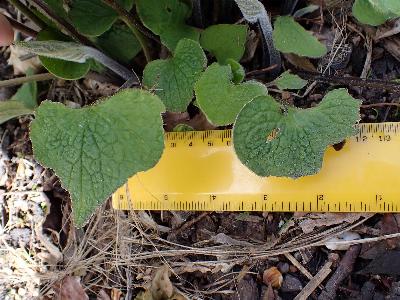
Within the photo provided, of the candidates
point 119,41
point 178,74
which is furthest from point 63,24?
point 178,74

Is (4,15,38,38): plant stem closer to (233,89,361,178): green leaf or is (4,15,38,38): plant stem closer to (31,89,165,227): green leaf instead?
(31,89,165,227): green leaf

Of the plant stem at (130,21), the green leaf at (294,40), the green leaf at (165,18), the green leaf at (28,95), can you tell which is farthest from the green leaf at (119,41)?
the green leaf at (294,40)

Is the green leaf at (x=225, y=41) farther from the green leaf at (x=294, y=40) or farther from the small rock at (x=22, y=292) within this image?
the small rock at (x=22, y=292)

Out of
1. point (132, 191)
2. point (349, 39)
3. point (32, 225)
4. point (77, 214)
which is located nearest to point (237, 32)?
point (349, 39)

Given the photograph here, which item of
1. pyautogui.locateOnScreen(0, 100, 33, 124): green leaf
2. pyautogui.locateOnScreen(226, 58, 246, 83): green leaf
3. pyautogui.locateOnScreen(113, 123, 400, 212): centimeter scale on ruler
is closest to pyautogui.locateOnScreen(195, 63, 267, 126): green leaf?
pyautogui.locateOnScreen(226, 58, 246, 83): green leaf

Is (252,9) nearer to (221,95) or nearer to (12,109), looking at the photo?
(221,95)

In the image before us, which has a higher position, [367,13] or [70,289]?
[367,13]
